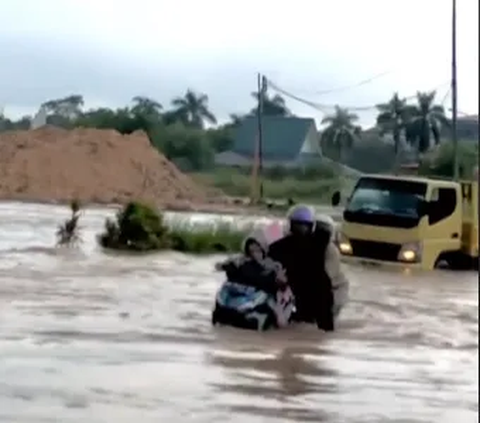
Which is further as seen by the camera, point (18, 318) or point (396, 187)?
point (396, 187)

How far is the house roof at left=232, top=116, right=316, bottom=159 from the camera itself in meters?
72.6

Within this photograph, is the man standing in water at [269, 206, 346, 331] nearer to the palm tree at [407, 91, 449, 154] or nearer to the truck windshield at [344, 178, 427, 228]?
the truck windshield at [344, 178, 427, 228]

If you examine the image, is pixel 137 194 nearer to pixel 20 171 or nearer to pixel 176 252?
pixel 20 171

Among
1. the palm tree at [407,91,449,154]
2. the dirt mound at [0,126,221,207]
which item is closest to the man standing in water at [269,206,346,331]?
the dirt mound at [0,126,221,207]

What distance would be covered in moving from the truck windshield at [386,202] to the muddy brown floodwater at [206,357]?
2711 millimetres

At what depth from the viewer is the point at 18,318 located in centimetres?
1619

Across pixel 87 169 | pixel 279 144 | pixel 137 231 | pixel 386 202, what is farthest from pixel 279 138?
pixel 386 202

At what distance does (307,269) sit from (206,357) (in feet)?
5.99

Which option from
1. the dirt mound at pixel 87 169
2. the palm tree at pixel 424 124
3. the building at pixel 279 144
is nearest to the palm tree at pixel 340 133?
the building at pixel 279 144

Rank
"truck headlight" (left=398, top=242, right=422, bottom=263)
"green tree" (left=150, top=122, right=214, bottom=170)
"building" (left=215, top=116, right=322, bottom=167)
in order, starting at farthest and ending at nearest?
"building" (left=215, top=116, right=322, bottom=167), "green tree" (left=150, top=122, right=214, bottom=170), "truck headlight" (left=398, top=242, right=422, bottom=263)

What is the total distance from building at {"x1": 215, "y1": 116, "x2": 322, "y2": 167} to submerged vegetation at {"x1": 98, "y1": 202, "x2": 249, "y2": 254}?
4244cm

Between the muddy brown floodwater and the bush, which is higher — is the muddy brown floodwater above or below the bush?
below

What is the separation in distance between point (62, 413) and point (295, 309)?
5319mm

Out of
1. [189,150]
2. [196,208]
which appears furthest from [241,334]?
[189,150]
